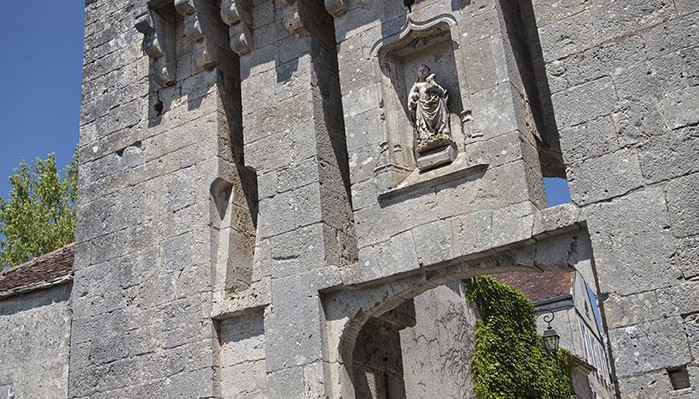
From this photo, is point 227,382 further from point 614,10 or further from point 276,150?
point 614,10

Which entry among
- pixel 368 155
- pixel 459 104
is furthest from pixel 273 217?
pixel 459 104

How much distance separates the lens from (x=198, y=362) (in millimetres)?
7113

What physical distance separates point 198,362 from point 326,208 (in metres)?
1.63

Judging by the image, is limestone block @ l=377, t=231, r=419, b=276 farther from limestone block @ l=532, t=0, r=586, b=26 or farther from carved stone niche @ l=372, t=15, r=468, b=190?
limestone block @ l=532, t=0, r=586, b=26

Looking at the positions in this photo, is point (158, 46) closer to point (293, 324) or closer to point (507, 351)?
point (293, 324)

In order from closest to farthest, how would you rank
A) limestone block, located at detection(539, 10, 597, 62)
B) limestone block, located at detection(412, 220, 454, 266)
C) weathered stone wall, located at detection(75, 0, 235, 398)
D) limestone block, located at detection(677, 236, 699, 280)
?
limestone block, located at detection(677, 236, 699, 280), limestone block, located at detection(539, 10, 597, 62), limestone block, located at detection(412, 220, 454, 266), weathered stone wall, located at detection(75, 0, 235, 398)

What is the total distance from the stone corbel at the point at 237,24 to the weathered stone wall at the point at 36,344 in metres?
2.80

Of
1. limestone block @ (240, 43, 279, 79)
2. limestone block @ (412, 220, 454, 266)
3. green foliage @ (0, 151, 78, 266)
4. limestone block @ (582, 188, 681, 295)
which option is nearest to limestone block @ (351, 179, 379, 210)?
limestone block @ (412, 220, 454, 266)

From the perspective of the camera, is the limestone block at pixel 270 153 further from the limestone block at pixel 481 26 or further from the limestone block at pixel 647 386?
the limestone block at pixel 647 386

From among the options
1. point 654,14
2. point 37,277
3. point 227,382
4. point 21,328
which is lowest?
point 227,382

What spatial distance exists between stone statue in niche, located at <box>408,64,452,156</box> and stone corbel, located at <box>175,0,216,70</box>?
83.6 inches

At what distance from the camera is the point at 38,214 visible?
57.0 ft

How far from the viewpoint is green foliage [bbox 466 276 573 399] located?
35.9 feet

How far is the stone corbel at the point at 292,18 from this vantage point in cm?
764
